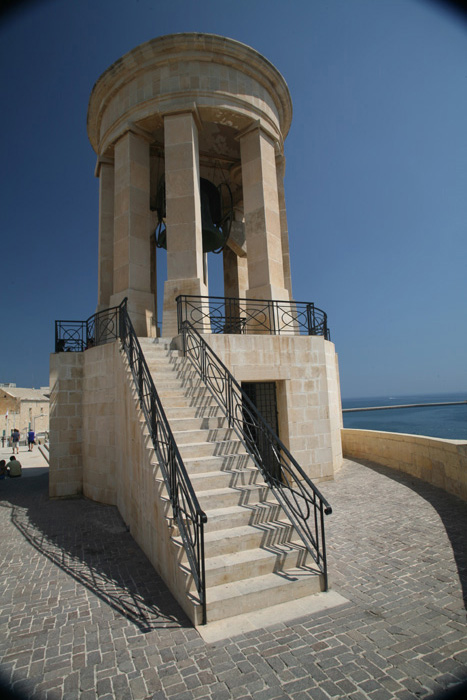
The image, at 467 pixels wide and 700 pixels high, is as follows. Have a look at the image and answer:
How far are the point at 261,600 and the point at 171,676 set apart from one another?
1.21m

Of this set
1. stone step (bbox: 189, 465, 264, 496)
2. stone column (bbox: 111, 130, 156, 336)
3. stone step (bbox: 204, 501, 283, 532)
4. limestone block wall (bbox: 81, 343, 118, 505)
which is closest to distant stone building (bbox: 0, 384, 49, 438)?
stone column (bbox: 111, 130, 156, 336)

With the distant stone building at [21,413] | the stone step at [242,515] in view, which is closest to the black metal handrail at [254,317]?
the stone step at [242,515]

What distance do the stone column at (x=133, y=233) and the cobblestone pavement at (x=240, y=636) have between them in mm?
7257

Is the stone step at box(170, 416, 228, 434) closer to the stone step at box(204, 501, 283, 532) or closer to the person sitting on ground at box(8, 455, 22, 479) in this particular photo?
the stone step at box(204, 501, 283, 532)

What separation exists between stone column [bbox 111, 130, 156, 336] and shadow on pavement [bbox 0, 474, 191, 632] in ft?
17.9

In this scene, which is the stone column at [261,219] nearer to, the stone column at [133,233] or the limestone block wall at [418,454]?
the stone column at [133,233]

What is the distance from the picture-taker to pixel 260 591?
3.90 metres

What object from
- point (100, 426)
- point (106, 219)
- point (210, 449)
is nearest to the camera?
point (210, 449)

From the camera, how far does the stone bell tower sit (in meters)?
11.2

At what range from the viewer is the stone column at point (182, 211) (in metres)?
10.9

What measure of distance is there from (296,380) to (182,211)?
6.15m

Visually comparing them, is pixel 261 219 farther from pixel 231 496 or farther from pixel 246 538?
pixel 246 538

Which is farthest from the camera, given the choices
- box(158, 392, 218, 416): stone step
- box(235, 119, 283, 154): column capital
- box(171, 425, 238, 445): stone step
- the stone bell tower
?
box(235, 119, 283, 154): column capital

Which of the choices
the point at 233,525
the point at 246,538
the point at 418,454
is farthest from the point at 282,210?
the point at 246,538
